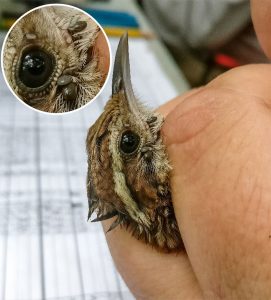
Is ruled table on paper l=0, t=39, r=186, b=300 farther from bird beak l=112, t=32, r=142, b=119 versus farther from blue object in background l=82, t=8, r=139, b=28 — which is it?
blue object in background l=82, t=8, r=139, b=28

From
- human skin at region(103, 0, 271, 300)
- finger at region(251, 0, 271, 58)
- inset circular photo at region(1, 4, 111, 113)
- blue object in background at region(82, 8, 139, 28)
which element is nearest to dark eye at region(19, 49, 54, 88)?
inset circular photo at region(1, 4, 111, 113)

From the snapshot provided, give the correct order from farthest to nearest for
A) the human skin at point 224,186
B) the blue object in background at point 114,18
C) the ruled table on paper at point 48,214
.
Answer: the blue object in background at point 114,18 < the ruled table on paper at point 48,214 < the human skin at point 224,186

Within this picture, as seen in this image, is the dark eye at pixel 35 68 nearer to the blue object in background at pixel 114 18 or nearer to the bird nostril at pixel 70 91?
the bird nostril at pixel 70 91

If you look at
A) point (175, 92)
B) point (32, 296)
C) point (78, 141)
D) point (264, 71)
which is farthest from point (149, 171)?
point (175, 92)

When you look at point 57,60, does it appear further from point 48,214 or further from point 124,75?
point 48,214

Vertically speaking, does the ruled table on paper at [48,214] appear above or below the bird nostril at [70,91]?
below

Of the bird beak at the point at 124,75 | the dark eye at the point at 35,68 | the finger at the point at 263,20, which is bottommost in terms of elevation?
the bird beak at the point at 124,75

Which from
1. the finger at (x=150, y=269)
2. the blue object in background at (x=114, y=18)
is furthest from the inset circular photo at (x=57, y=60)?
the blue object in background at (x=114, y=18)
